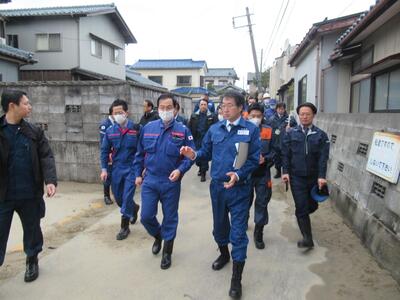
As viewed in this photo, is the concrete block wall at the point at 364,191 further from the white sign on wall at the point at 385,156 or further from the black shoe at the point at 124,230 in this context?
the black shoe at the point at 124,230

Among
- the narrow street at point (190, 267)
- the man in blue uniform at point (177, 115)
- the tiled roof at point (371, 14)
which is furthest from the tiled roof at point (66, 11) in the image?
the narrow street at point (190, 267)

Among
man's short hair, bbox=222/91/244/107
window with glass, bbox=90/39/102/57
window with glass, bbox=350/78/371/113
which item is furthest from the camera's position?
window with glass, bbox=90/39/102/57

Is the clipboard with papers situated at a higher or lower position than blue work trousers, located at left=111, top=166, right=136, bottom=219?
higher

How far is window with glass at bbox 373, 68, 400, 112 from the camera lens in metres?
5.88

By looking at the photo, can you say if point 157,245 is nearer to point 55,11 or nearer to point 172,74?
point 55,11

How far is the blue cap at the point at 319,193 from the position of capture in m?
4.17

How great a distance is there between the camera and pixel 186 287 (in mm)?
3439

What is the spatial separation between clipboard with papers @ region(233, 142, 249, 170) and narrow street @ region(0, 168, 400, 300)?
118cm

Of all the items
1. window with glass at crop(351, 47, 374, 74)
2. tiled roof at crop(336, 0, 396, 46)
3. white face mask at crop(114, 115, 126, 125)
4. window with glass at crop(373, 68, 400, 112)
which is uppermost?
tiled roof at crop(336, 0, 396, 46)

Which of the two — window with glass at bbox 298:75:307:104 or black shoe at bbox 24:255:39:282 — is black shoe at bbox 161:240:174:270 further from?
window with glass at bbox 298:75:307:104

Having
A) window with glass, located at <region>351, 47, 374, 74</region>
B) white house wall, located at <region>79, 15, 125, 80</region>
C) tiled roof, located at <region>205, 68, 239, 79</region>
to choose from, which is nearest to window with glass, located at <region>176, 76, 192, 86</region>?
Answer: tiled roof, located at <region>205, 68, 239, 79</region>

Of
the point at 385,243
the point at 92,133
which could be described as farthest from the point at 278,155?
the point at 92,133

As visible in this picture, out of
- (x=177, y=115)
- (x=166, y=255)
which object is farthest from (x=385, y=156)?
(x=177, y=115)

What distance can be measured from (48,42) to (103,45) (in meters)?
3.55
